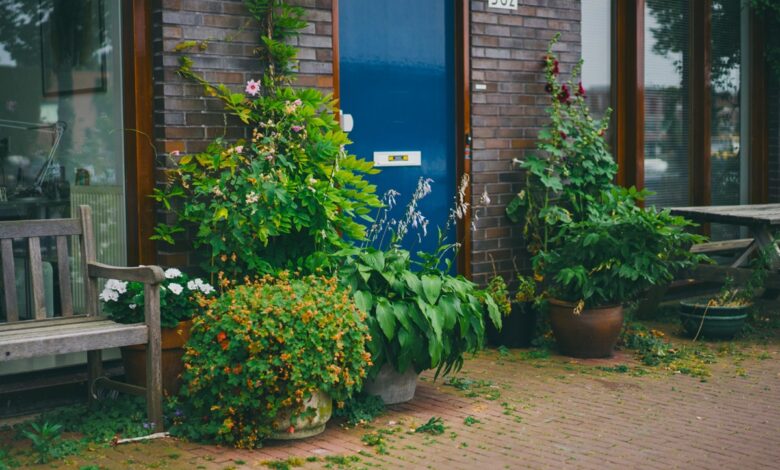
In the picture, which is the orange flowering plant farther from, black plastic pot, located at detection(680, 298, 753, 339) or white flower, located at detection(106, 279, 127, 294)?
black plastic pot, located at detection(680, 298, 753, 339)

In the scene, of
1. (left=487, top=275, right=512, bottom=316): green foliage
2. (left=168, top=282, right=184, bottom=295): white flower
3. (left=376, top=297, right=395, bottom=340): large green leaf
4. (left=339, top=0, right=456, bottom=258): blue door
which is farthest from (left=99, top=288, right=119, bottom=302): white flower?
(left=487, top=275, right=512, bottom=316): green foliage

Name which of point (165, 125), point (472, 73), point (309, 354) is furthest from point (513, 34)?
point (309, 354)

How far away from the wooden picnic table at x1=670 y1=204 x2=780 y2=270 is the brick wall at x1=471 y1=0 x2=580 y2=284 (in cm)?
150

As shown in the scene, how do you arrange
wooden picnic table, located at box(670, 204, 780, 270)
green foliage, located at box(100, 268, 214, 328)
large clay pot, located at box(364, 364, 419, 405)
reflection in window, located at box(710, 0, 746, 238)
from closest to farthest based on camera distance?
green foliage, located at box(100, 268, 214, 328)
large clay pot, located at box(364, 364, 419, 405)
wooden picnic table, located at box(670, 204, 780, 270)
reflection in window, located at box(710, 0, 746, 238)

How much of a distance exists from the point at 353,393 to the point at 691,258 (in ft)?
11.0

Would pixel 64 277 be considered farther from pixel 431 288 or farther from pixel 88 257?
pixel 431 288

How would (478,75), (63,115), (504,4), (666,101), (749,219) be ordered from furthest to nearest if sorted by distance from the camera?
(666,101), (749,219), (504,4), (478,75), (63,115)

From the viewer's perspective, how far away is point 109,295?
5395 millimetres

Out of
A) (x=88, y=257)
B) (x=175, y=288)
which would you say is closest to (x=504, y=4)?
(x=175, y=288)

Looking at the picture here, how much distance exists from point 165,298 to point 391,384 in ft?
4.38

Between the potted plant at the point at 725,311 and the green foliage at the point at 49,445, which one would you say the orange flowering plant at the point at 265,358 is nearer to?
the green foliage at the point at 49,445

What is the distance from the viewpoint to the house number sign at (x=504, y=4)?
773cm

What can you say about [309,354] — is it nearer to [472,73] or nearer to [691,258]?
[472,73]

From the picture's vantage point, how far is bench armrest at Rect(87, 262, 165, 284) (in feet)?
16.8
